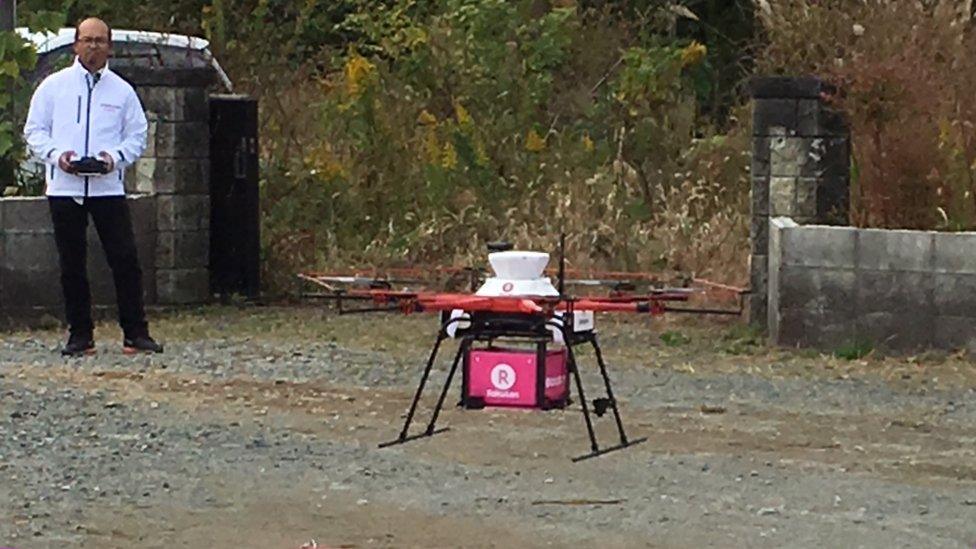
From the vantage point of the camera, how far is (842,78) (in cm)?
1320

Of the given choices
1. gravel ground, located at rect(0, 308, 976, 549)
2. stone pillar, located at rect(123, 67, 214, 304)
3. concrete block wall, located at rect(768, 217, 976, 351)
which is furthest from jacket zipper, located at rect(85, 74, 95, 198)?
concrete block wall, located at rect(768, 217, 976, 351)

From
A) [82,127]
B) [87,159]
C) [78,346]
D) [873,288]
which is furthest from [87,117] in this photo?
[873,288]

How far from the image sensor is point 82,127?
12.1 m

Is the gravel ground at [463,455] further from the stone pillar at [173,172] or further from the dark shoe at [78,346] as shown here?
the stone pillar at [173,172]

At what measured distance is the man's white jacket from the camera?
12141mm

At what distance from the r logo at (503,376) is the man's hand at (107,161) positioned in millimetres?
3758

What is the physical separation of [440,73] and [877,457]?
8.40m

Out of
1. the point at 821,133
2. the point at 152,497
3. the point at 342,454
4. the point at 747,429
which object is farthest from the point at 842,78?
the point at 152,497

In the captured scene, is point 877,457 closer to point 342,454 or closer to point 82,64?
point 342,454

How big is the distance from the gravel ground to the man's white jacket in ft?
2.99

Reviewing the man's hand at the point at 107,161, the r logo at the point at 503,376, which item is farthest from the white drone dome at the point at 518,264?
the man's hand at the point at 107,161

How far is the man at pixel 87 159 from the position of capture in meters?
12.1

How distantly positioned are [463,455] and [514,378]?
392 millimetres

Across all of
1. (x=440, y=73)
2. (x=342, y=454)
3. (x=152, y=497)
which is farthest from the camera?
(x=440, y=73)
